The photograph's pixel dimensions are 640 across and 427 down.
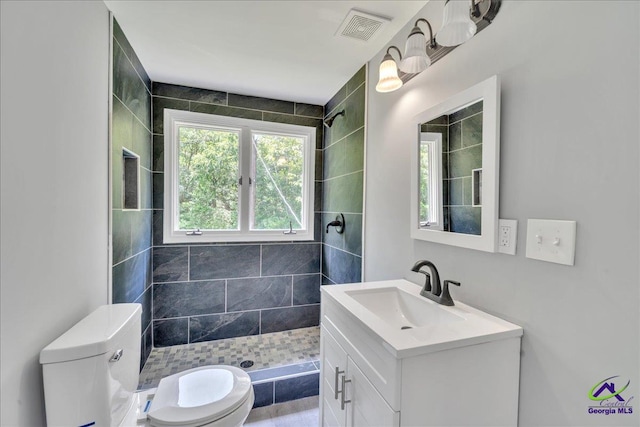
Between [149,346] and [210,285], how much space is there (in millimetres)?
635

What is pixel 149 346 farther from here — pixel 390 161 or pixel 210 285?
pixel 390 161

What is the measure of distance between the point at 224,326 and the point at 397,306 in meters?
1.77

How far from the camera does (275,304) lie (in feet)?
8.75

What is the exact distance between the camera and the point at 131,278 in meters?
1.84

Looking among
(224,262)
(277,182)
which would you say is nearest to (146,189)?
(224,262)

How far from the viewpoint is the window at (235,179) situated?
243 cm

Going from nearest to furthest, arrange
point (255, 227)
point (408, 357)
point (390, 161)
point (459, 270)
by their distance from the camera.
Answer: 1. point (408, 357)
2. point (459, 270)
3. point (390, 161)
4. point (255, 227)

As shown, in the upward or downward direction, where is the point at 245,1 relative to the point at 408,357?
upward

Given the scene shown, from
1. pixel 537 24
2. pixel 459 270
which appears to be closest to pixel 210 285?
Result: pixel 459 270

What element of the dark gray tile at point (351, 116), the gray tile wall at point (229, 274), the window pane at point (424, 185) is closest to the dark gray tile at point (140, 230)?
the gray tile wall at point (229, 274)

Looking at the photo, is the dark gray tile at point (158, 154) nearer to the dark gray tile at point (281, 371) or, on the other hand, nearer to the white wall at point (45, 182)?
the white wall at point (45, 182)

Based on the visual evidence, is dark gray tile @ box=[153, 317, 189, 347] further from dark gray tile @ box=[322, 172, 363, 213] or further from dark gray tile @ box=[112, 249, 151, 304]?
dark gray tile @ box=[322, 172, 363, 213]

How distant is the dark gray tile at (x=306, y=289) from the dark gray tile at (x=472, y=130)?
1992 millimetres

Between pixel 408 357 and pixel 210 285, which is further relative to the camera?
pixel 210 285
